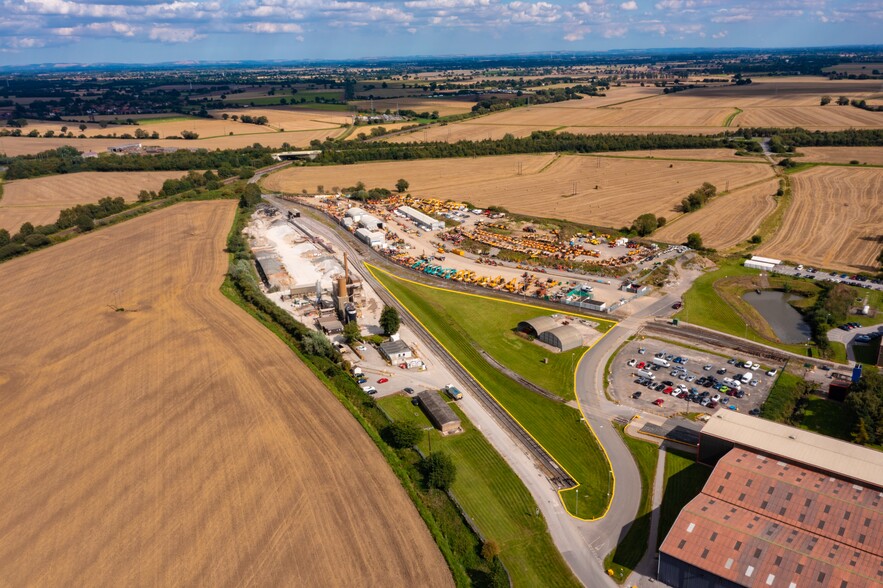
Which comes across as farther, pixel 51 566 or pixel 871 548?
pixel 51 566

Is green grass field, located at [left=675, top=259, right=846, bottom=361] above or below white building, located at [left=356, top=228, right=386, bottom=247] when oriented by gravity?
below

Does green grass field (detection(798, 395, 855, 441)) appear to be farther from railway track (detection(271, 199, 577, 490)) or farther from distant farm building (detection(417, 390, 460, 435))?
distant farm building (detection(417, 390, 460, 435))

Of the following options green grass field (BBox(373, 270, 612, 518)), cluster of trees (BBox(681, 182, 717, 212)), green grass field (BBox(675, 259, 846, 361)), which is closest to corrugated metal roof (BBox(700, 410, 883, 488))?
green grass field (BBox(373, 270, 612, 518))

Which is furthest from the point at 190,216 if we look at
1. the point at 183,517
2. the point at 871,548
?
the point at 871,548

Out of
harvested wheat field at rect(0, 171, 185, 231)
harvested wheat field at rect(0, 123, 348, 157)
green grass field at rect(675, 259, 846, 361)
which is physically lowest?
green grass field at rect(675, 259, 846, 361)

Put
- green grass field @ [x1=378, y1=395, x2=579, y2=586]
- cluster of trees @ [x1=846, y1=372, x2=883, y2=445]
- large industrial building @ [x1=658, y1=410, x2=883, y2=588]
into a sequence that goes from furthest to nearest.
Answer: cluster of trees @ [x1=846, y1=372, x2=883, y2=445] → green grass field @ [x1=378, y1=395, x2=579, y2=586] → large industrial building @ [x1=658, y1=410, x2=883, y2=588]

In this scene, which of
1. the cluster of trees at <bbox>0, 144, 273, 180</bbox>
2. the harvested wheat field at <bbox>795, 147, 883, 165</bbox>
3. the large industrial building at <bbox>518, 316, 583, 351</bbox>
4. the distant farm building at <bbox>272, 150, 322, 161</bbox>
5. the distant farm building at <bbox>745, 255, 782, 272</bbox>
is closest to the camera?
the large industrial building at <bbox>518, 316, 583, 351</bbox>

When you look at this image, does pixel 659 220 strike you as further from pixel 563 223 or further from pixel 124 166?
pixel 124 166
